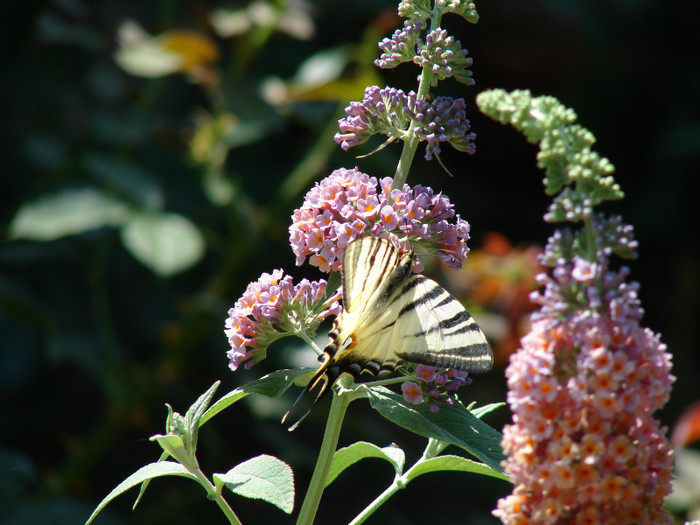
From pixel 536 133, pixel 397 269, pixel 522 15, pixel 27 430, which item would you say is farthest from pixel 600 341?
pixel 522 15

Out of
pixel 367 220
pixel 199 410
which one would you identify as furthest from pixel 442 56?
pixel 199 410

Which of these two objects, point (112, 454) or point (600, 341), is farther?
point (112, 454)

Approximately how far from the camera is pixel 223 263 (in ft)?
11.8

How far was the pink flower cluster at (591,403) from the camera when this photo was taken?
1.01 metres

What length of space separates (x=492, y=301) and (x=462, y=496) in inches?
54.3

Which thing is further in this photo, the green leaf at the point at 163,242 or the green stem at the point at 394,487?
the green leaf at the point at 163,242

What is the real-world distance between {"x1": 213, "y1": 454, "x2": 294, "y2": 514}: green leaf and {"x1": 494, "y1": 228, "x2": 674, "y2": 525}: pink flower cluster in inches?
13.9

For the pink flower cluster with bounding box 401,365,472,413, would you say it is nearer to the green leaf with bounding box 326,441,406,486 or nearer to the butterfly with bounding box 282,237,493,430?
the butterfly with bounding box 282,237,493,430

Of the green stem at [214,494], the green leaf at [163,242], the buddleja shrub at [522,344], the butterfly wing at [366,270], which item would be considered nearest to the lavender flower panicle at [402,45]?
the buddleja shrub at [522,344]

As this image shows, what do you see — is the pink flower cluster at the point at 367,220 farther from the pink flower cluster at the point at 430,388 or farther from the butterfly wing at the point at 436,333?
the pink flower cluster at the point at 430,388

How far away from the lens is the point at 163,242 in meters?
3.25

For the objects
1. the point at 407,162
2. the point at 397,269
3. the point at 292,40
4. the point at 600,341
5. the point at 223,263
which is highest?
the point at 292,40

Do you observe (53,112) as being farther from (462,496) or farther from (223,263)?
(462,496)

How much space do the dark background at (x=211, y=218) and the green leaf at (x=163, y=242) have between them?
0.12 meters
